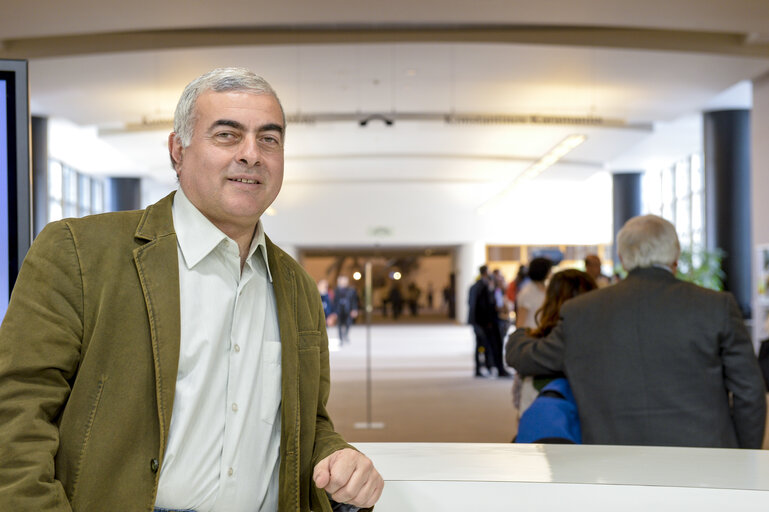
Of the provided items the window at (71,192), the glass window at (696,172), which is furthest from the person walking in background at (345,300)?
the glass window at (696,172)

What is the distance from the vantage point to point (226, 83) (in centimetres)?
130

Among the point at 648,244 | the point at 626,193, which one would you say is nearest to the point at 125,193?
the point at 626,193

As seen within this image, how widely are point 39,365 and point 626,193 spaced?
A: 21.0 m

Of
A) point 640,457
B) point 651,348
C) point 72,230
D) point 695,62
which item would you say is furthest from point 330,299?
point 72,230

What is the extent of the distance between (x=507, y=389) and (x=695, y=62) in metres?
4.80

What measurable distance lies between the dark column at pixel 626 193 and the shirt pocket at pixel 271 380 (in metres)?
20.2

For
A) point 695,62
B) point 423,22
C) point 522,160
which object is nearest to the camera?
point 423,22

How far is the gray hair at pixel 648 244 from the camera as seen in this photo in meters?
2.88

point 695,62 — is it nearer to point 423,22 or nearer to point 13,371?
point 423,22

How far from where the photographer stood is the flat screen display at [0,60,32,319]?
1626 millimetres

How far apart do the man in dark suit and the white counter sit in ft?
3.18

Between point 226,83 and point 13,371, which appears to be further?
point 226,83

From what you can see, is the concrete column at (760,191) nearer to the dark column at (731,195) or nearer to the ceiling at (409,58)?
the ceiling at (409,58)

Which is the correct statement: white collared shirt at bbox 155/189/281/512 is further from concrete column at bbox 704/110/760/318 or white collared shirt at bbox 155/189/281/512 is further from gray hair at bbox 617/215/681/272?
concrete column at bbox 704/110/760/318
